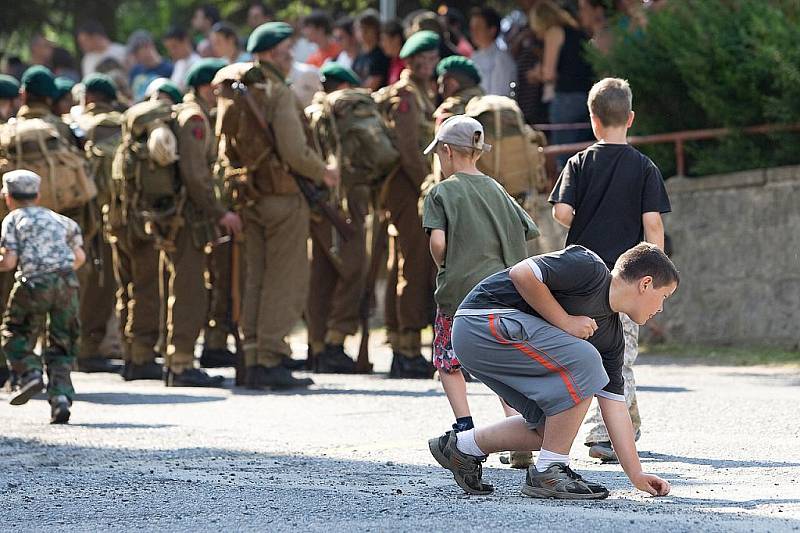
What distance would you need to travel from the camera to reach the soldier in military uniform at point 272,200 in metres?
11.0

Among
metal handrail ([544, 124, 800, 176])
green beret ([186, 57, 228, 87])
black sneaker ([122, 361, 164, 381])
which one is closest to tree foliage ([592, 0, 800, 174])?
metal handrail ([544, 124, 800, 176])

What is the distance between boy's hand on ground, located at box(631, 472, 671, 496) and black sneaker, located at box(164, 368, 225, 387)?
6104 millimetres

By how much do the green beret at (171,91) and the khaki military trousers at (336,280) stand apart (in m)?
1.42

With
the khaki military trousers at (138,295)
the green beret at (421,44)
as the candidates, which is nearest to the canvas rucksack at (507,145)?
the green beret at (421,44)

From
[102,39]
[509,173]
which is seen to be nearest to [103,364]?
[509,173]

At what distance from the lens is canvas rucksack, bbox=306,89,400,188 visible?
12.0 metres

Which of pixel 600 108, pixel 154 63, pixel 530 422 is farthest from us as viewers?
pixel 154 63

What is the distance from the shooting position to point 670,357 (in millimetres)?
12836

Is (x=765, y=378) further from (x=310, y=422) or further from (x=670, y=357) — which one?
(x=310, y=422)

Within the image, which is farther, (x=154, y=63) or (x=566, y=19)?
(x=154, y=63)

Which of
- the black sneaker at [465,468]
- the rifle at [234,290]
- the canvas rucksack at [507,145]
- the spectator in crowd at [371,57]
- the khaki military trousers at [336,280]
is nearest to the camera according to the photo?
the black sneaker at [465,468]

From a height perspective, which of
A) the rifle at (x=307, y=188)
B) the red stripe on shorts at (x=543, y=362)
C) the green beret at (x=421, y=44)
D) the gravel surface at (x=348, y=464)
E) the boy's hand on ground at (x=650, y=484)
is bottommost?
the gravel surface at (x=348, y=464)

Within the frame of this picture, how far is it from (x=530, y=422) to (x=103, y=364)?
784cm

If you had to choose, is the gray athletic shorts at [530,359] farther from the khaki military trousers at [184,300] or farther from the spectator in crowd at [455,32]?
the spectator in crowd at [455,32]
